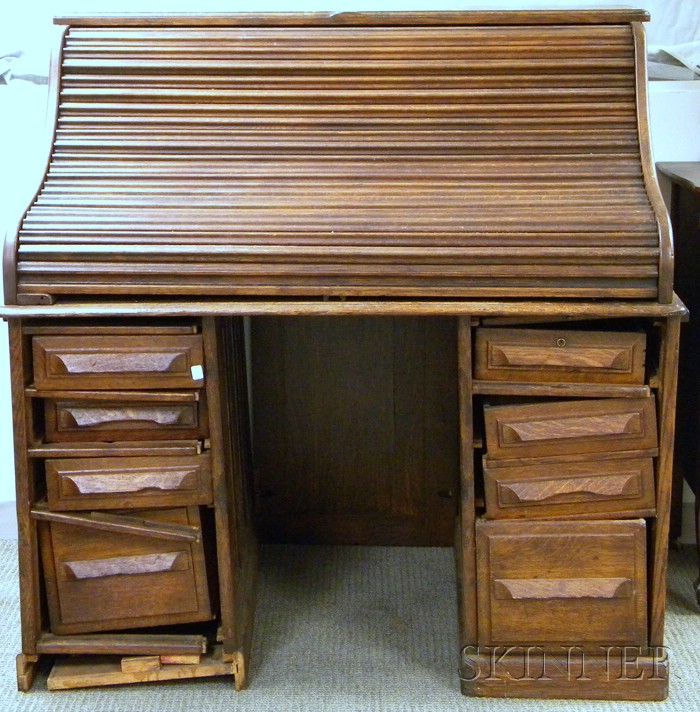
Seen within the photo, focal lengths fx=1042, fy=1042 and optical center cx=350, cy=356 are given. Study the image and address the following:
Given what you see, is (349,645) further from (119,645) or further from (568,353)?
(568,353)

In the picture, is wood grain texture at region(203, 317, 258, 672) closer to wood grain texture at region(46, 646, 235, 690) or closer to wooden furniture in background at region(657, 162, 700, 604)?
wood grain texture at region(46, 646, 235, 690)

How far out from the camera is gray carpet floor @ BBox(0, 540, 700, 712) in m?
2.20

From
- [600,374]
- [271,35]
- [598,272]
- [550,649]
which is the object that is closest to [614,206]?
[598,272]

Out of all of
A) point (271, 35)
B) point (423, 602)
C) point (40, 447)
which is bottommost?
point (423, 602)

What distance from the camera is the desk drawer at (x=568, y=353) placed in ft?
6.67

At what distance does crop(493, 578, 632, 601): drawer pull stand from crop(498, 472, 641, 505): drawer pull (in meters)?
0.17

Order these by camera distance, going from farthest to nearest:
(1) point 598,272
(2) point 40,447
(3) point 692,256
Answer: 1. (3) point 692,256
2. (2) point 40,447
3. (1) point 598,272

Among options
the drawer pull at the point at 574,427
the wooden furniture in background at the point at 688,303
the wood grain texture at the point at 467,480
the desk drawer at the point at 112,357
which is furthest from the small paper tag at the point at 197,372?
the wooden furniture in background at the point at 688,303

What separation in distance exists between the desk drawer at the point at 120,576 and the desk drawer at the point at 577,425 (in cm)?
66

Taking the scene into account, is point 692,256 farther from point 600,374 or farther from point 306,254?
point 306,254

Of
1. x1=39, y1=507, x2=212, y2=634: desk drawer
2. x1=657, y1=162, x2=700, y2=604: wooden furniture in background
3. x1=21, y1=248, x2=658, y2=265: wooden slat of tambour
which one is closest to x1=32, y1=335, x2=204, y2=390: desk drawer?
x1=21, y1=248, x2=658, y2=265: wooden slat of tambour

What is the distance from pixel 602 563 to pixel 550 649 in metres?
0.22

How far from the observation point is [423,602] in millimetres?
2568

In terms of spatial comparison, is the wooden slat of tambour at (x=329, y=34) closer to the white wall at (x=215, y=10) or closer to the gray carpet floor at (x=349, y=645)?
the white wall at (x=215, y=10)
